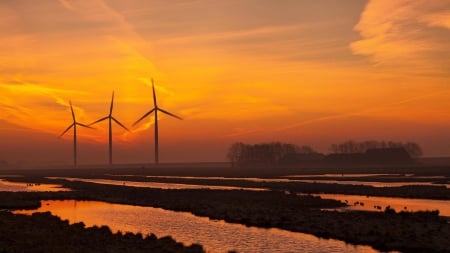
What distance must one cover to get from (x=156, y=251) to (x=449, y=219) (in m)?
23.0

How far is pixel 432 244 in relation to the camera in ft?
91.0

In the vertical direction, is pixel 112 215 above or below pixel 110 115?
below

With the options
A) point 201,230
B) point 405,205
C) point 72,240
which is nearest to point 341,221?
point 201,230

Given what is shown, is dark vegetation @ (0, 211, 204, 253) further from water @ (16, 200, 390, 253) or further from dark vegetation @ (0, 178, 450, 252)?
dark vegetation @ (0, 178, 450, 252)

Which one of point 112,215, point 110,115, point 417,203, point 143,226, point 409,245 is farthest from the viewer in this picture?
point 110,115

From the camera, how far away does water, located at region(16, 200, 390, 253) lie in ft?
93.8

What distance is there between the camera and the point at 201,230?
35125 mm

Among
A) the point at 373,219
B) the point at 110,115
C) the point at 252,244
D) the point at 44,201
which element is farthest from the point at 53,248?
the point at 110,115

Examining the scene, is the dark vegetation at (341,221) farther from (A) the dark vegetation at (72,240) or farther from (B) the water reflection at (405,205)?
(A) the dark vegetation at (72,240)

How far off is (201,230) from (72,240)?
30.1ft

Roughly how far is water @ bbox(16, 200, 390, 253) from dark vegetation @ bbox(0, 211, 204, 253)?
2170 millimetres

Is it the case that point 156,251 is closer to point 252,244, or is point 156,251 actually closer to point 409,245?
point 252,244

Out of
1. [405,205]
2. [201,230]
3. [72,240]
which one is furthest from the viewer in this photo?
[405,205]

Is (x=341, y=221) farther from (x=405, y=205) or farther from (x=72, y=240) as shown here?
(x=72, y=240)
